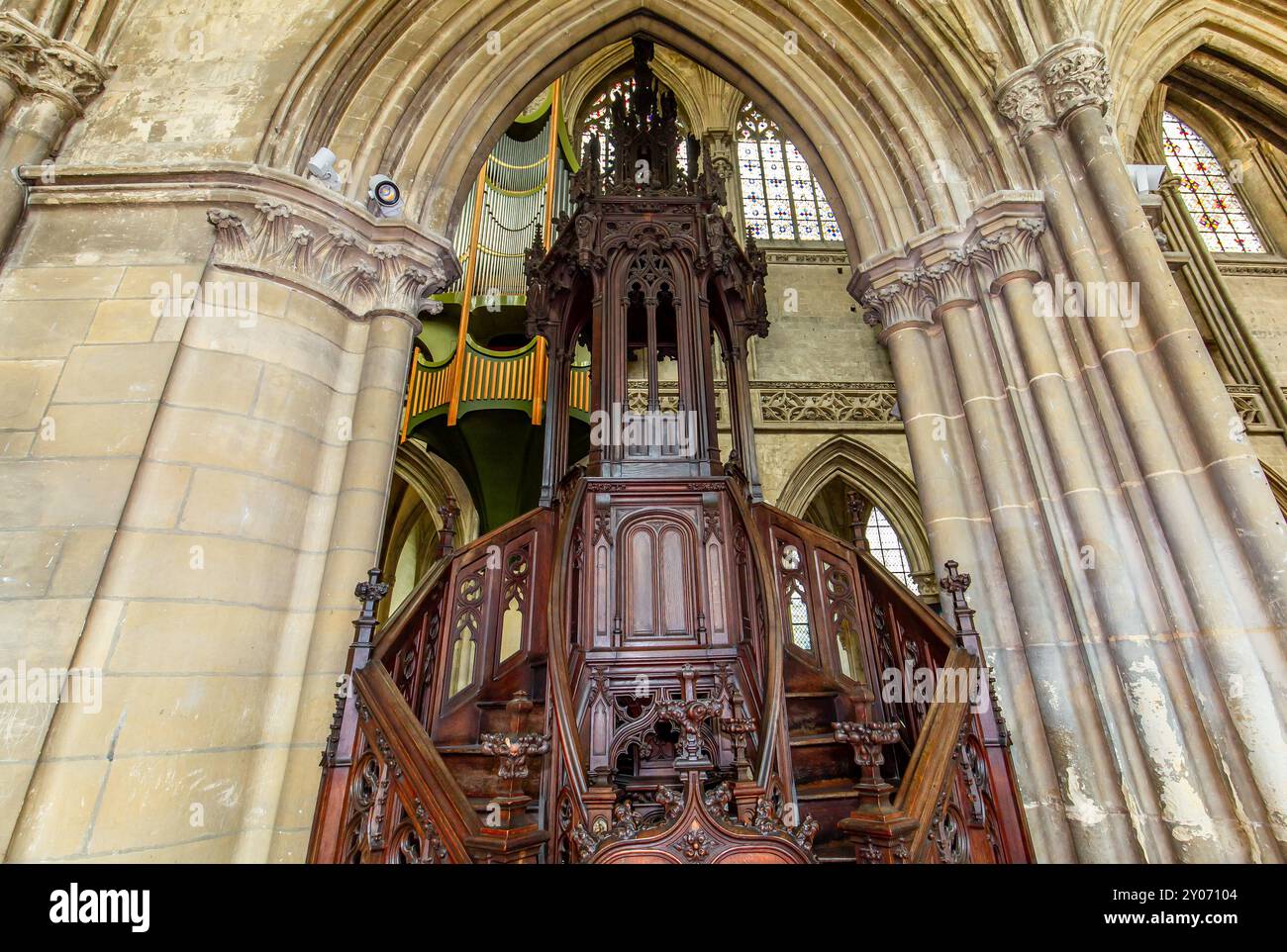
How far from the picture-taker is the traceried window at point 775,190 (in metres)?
11.0

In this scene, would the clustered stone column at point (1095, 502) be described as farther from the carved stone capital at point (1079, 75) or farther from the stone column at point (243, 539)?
the stone column at point (243, 539)

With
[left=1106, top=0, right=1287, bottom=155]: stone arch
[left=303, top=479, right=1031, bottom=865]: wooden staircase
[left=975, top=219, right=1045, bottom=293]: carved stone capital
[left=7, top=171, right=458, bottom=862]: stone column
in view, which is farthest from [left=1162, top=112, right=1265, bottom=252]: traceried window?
[left=7, top=171, right=458, bottom=862]: stone column

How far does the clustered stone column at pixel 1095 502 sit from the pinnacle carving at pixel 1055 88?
1 centimetres

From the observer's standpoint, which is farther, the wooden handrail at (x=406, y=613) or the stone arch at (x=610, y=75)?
the stone arch at (x=610, y=75)

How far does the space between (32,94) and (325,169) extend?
5.46 ft

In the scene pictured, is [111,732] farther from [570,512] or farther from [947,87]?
[947,87]

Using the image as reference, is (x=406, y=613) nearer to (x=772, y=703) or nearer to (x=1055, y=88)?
(x=772, y=703)

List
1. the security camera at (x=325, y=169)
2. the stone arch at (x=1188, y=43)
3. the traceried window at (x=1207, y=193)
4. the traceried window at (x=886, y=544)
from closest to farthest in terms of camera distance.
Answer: the security camera at (x=325, y=169) → the stone arch at (x=1188, y=43) → the traceried window at (x=886, y=544) → the traceried window at (x=1207, y=193)

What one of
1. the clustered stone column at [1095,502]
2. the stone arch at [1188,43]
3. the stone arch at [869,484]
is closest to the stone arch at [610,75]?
the stone arch at [869,484]

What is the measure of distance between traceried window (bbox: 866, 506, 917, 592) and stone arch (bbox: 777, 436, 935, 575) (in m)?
0.60

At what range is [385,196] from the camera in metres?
3.84

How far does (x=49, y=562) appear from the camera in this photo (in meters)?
2.73

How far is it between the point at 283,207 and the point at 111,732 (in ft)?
9.14
